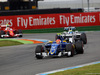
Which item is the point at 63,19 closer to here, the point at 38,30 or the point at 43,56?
the point at 38,30

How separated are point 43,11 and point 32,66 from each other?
26.0m

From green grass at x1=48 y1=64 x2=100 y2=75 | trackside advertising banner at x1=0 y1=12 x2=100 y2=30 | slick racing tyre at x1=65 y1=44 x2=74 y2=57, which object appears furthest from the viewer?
trackside advertising banner at x1=0 y1=12 x2=100 y2=30

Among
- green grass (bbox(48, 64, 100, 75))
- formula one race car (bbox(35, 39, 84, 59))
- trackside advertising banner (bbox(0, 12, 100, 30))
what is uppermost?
trackside advertising banner (bbox(0, 12, 100, 30))

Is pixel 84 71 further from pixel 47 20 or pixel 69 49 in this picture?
pixel 47 20

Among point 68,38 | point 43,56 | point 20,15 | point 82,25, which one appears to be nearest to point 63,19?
point 82,25

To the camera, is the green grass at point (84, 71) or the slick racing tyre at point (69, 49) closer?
the green grass at point (84, 71)

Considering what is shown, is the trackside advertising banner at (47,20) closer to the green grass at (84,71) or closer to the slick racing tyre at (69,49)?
the slick racing tyre at (69,49)

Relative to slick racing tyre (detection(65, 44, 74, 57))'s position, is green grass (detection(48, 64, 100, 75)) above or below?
below

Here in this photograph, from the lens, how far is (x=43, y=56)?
A: 587 inches

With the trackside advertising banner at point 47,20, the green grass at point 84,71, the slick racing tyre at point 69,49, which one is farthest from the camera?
the trackside advertising banner at point 47,20

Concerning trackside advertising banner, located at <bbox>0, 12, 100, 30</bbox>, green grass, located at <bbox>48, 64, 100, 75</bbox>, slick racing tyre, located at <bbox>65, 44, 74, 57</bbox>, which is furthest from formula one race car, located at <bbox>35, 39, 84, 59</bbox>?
trackside advertising banner, located at <bbox>0, 12, 100, 30</bbox>

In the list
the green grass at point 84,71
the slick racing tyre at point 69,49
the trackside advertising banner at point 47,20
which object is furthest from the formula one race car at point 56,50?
the trackside advertising banner at point 47,20

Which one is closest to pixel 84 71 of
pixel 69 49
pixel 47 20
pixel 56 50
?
pixel 69 49

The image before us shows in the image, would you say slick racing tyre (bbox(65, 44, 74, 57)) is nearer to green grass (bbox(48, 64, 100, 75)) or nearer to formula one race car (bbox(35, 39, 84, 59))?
formula one race car (bbox(35, 39, 84, 59))
